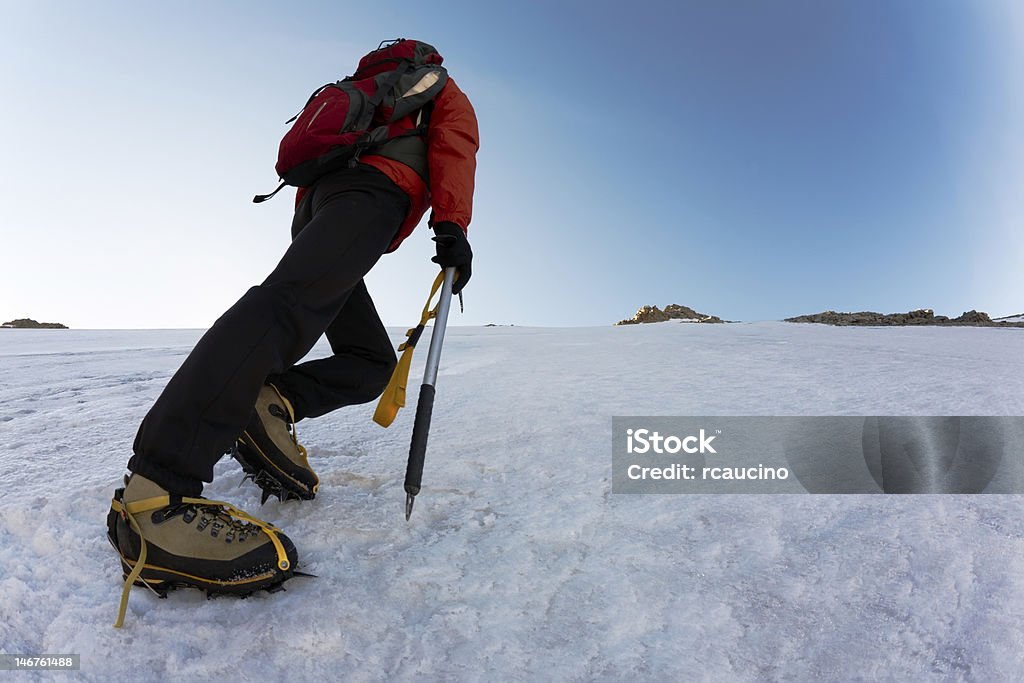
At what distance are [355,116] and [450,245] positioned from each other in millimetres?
493

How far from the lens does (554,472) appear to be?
2.18 metres

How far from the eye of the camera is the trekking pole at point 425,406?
67.7 inches

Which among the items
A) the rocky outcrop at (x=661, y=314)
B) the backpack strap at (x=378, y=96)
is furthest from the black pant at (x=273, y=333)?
the rocky outcrop at (x=661, y=314)

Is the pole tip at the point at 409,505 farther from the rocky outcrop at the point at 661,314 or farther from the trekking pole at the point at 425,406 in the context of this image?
the rocky outcrop at the point at 661,314

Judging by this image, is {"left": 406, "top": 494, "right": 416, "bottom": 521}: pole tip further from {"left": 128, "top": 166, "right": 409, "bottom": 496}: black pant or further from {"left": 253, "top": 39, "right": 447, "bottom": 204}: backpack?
{"left": 253, "top": 39, "right": 447, "bottom": 204}: backpack

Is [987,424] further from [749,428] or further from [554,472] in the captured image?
[554,472]

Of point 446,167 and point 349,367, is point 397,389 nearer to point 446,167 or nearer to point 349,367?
point 349,367

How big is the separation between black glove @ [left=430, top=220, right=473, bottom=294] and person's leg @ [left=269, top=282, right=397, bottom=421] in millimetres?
469

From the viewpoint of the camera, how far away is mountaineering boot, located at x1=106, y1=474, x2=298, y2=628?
1.44m

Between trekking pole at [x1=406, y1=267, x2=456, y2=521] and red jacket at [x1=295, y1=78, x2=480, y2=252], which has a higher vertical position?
red jacket at [x1=295, y1=78, x2=480, y2=252]

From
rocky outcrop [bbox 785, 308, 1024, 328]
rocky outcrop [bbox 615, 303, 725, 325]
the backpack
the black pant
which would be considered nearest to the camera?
the black pant
